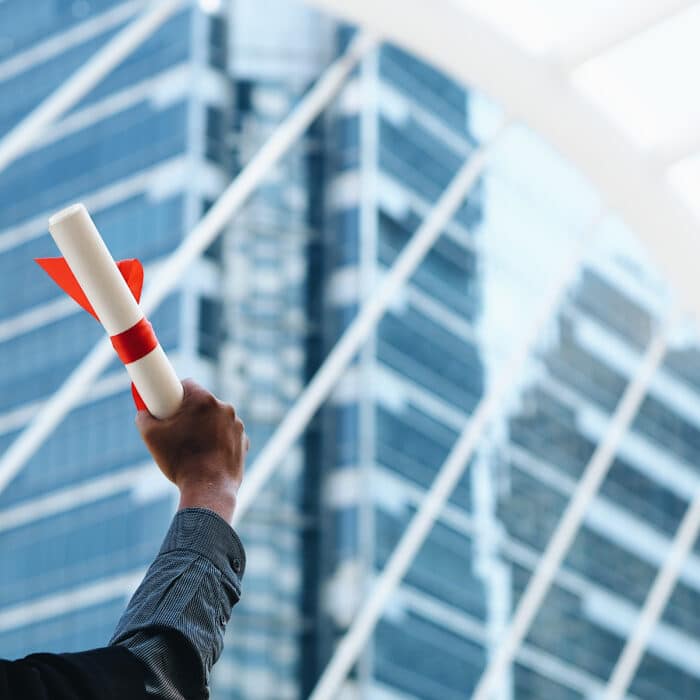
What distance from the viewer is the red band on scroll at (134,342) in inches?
58.7

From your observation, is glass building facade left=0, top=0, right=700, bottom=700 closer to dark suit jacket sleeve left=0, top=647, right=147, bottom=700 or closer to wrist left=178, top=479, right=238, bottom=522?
wrist left=178, top=479, right=238, bottom=522

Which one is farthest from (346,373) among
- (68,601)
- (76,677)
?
(76,677)

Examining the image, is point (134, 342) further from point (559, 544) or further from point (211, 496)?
point (559, 544)

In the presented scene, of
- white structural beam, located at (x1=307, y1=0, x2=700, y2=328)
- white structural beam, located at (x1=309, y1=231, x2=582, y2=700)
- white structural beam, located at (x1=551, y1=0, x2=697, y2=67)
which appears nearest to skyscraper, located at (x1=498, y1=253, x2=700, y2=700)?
white structural beam, located at (x1=307, y1=0, x2=700, y2=328)

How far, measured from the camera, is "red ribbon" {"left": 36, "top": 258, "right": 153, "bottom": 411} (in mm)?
1492

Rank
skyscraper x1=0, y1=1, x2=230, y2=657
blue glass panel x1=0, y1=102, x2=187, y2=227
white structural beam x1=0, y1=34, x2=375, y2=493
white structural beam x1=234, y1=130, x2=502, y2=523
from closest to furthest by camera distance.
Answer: white structural beam x1=0, y1=34, x2=375, y2=493 < white structural beam x1=234, y1=130, x2=502, y2=523 < skyscraper x1=0, y1=1, x2=230, y2=657 < blue glass panel x1=0, y1=102, x2=187, y2=227

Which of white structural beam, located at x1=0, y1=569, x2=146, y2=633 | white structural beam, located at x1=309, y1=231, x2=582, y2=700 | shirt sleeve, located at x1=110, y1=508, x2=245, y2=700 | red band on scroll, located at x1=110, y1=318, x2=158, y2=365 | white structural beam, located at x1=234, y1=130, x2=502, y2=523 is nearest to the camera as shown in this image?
shirt sleeve, located at x1=110, y1=508, x2=245, y2=700

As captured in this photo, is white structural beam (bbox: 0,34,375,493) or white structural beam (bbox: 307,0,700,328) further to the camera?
white structural beam (bbox: 307,0,700,328)

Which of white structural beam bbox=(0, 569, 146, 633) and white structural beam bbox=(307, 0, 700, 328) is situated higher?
white structural beam bbox=(0, 569, 146, 633)

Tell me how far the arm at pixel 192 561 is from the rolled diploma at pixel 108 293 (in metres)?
0.03

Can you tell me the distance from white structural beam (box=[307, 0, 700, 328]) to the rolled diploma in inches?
169

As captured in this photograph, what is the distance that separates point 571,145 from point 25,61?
111 feet

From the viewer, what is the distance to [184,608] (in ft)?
4.56

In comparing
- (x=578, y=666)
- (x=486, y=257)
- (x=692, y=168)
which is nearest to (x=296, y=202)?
(x=486, y=257)
